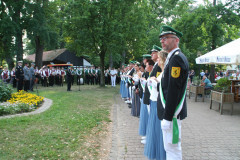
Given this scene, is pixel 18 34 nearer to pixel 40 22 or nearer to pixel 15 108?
pixel 40 22

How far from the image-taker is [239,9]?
1783 centimetres

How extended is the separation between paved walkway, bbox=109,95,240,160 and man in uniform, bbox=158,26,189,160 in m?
1.69

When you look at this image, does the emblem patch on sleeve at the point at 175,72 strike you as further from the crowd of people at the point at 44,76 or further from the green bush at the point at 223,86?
the crowd of people at the point at 44,76

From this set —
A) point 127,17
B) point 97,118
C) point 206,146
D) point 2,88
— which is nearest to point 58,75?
point 127,17

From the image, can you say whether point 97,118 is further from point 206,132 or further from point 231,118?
point 231,118

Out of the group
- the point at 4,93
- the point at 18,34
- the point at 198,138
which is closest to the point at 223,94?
the point at 198,138

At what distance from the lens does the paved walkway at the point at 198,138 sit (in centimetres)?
460

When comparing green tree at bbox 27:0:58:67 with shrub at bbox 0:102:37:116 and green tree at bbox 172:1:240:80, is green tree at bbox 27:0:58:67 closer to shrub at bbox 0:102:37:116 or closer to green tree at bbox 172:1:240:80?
green tree at bbox 172:1:240:80

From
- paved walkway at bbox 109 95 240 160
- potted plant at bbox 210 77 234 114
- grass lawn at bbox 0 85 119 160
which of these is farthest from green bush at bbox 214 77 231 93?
grass lawn at bbox 0 85 119 160

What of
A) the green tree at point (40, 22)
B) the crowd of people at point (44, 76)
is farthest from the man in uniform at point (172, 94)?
the green tree at point (40, 22)

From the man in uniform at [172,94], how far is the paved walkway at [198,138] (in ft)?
5.55

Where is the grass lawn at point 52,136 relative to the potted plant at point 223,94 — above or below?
below

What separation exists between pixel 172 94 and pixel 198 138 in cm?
349

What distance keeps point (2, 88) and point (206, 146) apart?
29.8ft
